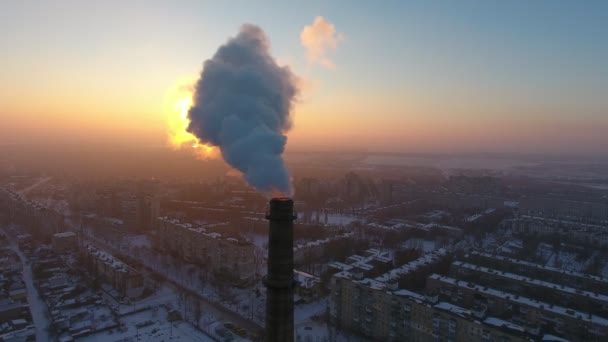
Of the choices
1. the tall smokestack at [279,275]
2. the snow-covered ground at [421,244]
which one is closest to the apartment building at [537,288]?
the snow-covered ground at [421,244]

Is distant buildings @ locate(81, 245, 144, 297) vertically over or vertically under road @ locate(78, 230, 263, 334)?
over

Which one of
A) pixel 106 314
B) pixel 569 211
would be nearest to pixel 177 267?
pixel 106 314

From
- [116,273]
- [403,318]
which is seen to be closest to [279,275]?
[403,318]

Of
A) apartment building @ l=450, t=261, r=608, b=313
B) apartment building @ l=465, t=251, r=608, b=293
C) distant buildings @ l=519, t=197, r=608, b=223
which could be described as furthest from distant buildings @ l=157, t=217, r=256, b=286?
distant buildings @ l=519, t=197, r=608, b=223

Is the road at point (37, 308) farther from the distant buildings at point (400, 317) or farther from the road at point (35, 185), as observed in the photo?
the road at point (35, 185)

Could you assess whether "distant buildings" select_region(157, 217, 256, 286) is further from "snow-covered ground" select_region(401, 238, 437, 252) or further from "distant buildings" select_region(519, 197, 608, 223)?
"distant buildings" select_region(519, 197, 608, 223)

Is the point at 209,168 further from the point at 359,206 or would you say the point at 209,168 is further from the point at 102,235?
the point at 102,235

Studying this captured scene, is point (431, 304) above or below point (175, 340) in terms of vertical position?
above
